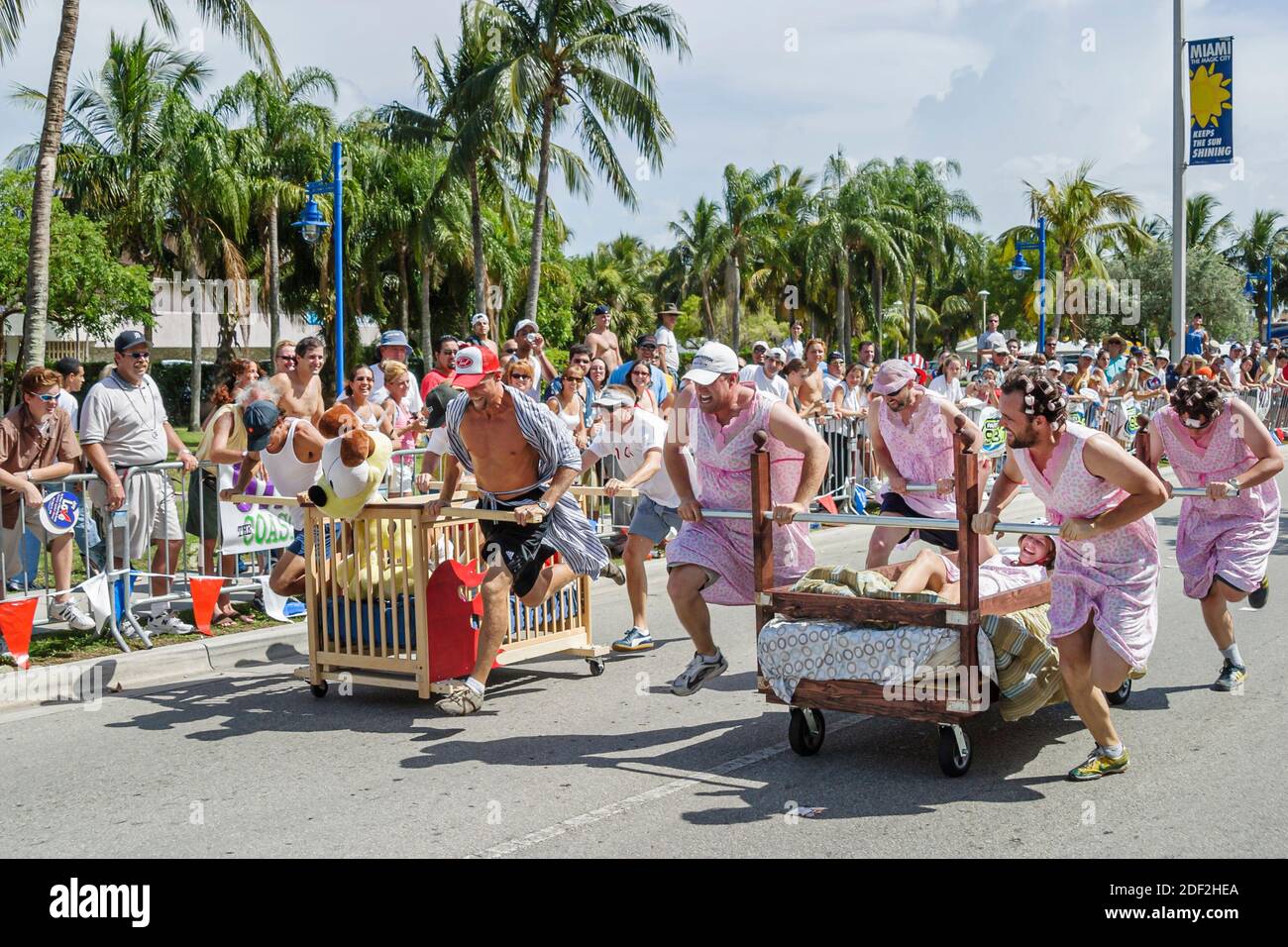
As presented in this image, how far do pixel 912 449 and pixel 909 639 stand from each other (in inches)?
96.8

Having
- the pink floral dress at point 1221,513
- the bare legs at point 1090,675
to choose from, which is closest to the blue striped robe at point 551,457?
the bare legs at point 1090,675

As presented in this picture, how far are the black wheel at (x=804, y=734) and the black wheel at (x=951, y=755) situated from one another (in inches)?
24.3

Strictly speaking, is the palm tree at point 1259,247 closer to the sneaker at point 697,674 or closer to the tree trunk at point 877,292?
the tree trunk at point 877,292

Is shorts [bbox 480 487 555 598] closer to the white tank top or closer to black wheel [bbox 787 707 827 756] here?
the white tank top

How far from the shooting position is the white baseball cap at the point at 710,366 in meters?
6.13

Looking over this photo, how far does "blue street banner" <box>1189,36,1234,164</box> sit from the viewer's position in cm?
1878

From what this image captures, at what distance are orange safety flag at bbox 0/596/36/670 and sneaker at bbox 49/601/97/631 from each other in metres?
0.49

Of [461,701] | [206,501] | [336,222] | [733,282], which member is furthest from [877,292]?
[461,701]

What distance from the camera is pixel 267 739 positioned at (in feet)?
20.9

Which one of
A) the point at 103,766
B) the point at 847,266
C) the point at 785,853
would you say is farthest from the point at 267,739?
the point at 847,266

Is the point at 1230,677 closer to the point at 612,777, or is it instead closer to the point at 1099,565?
the point at 1099,565

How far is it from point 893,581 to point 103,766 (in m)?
3.88

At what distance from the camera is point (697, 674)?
6195 mm

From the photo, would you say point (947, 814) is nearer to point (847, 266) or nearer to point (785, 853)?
point (785, 853)
